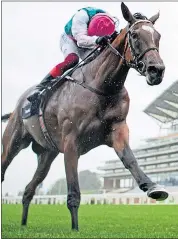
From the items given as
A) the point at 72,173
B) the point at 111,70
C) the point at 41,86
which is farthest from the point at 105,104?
the point at 41,86

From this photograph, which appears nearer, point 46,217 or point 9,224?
point 9,224

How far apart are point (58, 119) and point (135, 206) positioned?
2.85 meters

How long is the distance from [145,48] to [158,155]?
448 centimetres

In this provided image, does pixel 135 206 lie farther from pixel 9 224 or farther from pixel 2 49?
pixel 2 49

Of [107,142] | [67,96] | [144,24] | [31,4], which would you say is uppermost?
[31,4]

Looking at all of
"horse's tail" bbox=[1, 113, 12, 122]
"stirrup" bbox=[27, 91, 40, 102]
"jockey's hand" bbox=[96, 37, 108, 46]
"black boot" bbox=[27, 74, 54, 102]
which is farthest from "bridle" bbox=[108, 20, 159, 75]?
"horse's tail" bbox=[1, 113, 12, 122]

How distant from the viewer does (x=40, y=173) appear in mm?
5184

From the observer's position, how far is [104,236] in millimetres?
3994

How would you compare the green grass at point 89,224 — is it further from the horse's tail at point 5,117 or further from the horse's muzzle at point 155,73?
the horse's muzzle at point 155,73

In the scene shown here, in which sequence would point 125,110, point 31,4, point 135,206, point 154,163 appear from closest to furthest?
point 125,110
point 31,4
point 135,206
point 154,163

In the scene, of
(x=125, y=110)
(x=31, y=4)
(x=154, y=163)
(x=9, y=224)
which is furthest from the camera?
(x=154, y=163)

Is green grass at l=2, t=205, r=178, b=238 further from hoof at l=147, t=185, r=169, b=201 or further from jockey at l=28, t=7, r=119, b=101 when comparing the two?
jockey at l=28, t=7, r=119, b=101

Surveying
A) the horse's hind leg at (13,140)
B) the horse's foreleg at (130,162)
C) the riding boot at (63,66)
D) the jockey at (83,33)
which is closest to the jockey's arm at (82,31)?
the jockey at (83,33)

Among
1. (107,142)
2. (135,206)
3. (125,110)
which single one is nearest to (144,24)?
(125,110)
